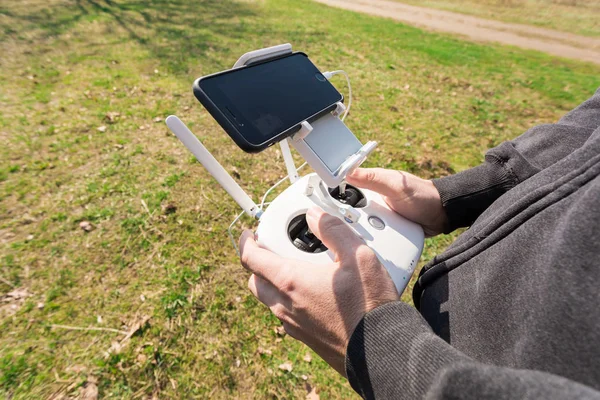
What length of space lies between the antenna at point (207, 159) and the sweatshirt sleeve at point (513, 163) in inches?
29.8

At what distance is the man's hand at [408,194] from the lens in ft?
3.66

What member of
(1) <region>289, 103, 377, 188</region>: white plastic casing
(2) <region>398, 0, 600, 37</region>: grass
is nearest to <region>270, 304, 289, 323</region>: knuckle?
(1) <region>289, 103, 377, 188</region>: white plastic casing

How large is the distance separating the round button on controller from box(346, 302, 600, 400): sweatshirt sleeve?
1.20 feet

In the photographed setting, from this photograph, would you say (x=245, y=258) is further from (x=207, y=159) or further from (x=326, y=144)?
(x=326, y=144)

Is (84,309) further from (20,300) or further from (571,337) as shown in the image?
(571,337)

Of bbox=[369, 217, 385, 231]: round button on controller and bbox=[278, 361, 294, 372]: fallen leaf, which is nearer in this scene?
bbox=[369, 217, 385, 231]: round button on controller

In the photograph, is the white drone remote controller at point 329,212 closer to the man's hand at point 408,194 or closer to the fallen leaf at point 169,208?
the man's hand at point 408,194

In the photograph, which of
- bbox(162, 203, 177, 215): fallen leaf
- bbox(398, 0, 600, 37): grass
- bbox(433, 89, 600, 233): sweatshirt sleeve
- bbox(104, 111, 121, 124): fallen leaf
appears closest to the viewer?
bbox(433, 89, 600, 233): sweatshirt sleeve

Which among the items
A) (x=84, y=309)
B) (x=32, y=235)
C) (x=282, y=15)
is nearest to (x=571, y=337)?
(x=84, y=309)

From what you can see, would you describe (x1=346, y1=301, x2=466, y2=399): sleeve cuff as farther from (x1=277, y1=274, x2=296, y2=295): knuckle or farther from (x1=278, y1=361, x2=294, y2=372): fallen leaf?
(x1=278, y1=361, x2=294, y2=372): fallen leaf

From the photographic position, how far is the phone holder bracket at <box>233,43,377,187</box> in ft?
2.92

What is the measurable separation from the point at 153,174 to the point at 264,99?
2.15m

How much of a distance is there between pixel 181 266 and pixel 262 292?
52.9 inches

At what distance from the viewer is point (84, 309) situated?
1.78m
